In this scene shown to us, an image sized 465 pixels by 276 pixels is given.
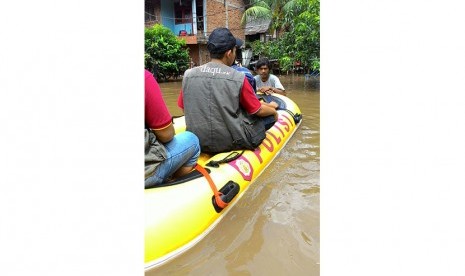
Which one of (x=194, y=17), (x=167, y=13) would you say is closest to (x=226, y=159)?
(x=194, y=17)

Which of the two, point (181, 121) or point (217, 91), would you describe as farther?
point (181, 121)

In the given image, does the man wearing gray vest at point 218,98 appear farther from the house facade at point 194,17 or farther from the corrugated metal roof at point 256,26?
the corrugated metal roof at point 256,26

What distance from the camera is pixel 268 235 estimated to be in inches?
96.3

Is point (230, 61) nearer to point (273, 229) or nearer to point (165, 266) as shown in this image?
point (273, 229)

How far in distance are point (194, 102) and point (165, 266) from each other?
4.67ft

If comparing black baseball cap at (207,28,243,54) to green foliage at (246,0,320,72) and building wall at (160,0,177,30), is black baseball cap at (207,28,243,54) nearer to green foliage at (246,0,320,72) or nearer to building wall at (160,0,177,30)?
green foliage at (246,0,320,72)

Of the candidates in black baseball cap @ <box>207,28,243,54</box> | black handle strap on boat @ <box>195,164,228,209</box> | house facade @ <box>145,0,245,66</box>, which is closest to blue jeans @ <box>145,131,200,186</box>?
black handle strap on boat @ <box>195,164,228,209</box>

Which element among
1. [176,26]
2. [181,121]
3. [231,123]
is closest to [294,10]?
[176,26]

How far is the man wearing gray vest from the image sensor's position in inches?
115

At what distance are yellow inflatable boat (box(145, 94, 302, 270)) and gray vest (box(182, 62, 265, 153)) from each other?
0.17m

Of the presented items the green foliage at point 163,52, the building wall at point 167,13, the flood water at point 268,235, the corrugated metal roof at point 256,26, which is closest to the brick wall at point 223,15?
the corrugated metal roof at point 256,26

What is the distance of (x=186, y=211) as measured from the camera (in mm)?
2250

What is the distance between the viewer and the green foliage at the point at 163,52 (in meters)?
14.4

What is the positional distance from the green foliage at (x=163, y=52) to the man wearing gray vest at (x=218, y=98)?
37.7ft
